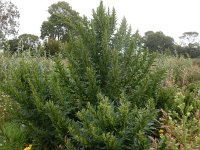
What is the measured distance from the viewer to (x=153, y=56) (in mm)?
3975

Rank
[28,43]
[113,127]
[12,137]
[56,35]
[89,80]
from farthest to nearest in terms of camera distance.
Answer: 1. [56,35]
2. [28,43]
3. [12,137]
4. [89,80]
5. [113,127]

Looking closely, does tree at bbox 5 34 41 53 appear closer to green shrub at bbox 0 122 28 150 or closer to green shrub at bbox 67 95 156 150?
green shrub at bbox 0 122 28 150

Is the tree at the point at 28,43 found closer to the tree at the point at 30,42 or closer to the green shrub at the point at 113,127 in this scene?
the tree at the point at 30,42

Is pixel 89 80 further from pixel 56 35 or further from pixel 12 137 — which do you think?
pixel 56 35

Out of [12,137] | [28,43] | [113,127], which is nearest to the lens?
[113,127]

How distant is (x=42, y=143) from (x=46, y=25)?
46867 millimetres

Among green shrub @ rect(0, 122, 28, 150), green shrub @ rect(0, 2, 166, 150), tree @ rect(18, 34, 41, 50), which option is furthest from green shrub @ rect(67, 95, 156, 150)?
tree @ rect(18, 34, 41, 50)

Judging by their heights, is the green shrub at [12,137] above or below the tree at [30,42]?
below

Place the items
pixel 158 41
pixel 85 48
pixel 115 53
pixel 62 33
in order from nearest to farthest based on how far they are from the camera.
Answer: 1. pixel 115 53
2. pixel 85 48
3. pixel 62 33
4. pixel 158 41

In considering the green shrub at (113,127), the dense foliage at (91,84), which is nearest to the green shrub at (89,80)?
the dense foliage at (91,84)

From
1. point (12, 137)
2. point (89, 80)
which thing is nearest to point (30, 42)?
point (12, 137)

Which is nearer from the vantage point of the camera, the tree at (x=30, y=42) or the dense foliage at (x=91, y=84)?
the dense foliage at (x=91, y=84)

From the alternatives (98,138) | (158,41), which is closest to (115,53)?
(98,138)

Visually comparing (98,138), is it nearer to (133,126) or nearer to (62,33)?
(133,126)
